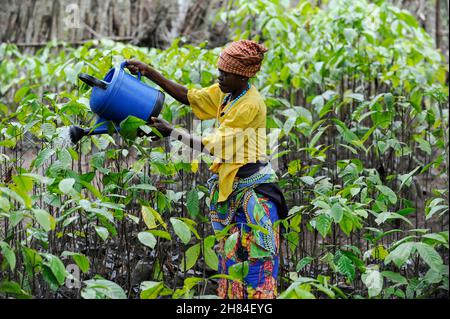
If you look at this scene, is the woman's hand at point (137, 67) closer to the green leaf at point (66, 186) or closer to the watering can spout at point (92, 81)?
the watering can spout at point (92, 81)

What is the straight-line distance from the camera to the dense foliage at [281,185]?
7.14 ft

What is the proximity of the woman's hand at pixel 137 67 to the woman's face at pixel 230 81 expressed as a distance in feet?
1.18

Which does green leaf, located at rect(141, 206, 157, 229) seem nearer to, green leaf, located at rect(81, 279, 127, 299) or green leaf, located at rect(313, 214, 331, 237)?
green leaf, located at rect(81, 279, 127, 299)

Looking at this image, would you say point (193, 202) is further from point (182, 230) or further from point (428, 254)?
point (428, 254)

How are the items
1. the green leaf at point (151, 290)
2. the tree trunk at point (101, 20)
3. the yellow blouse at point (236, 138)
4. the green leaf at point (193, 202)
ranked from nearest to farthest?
the green leaf at point (151, 290) → the yellow blouse at point (236, 138) → the green leaf at point (193, 202) → the tree trunk at point (101, 20)

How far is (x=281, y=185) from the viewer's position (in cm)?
297

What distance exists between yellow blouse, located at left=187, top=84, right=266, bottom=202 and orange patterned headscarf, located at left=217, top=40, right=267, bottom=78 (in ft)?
0.28

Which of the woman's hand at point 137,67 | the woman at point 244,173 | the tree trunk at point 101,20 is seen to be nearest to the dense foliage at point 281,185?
the woman at point 244,173

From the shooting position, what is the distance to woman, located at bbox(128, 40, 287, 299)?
2379 millimetres

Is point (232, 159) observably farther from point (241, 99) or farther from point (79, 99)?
point (79, 99)

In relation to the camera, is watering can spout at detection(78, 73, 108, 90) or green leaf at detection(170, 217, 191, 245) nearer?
green leaf at detection(170, 217, 191, 245)

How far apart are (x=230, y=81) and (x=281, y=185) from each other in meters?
0.70

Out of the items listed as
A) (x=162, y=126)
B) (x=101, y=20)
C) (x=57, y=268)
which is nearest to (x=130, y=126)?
(x=162, y=126)

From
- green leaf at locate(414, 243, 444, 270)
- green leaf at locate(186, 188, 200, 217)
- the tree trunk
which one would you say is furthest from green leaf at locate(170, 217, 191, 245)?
the tree trunk
